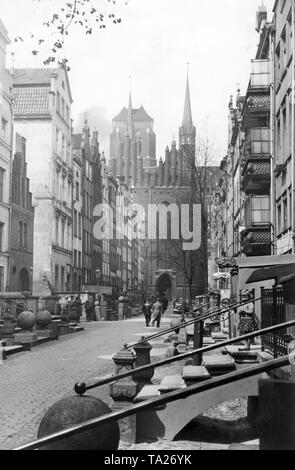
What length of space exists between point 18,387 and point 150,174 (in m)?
80.1

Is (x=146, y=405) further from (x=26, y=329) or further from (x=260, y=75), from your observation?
(x=260, y=75)

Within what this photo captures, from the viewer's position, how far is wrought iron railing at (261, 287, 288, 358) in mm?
9699

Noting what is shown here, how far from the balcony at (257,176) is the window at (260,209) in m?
1.07

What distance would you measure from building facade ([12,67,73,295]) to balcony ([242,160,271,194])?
8610 mm

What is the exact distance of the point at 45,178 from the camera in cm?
3344

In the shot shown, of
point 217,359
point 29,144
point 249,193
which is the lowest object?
point 217,359

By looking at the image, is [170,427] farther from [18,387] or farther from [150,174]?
[150,174]

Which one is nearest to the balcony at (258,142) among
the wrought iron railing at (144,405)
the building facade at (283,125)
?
the building facade at (283,125)

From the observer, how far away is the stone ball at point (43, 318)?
2365 cm

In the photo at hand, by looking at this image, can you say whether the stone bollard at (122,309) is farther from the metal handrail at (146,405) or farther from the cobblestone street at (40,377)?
the metal handrail at (146,405)

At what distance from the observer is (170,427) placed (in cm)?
687

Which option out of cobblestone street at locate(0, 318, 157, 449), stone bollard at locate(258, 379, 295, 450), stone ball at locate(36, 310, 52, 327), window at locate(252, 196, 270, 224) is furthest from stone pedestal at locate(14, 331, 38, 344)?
stone bollard at locate(258, 379, 295, 450)

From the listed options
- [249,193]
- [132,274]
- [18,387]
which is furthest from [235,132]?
[132,274]

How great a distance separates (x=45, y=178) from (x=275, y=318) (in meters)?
24.3
